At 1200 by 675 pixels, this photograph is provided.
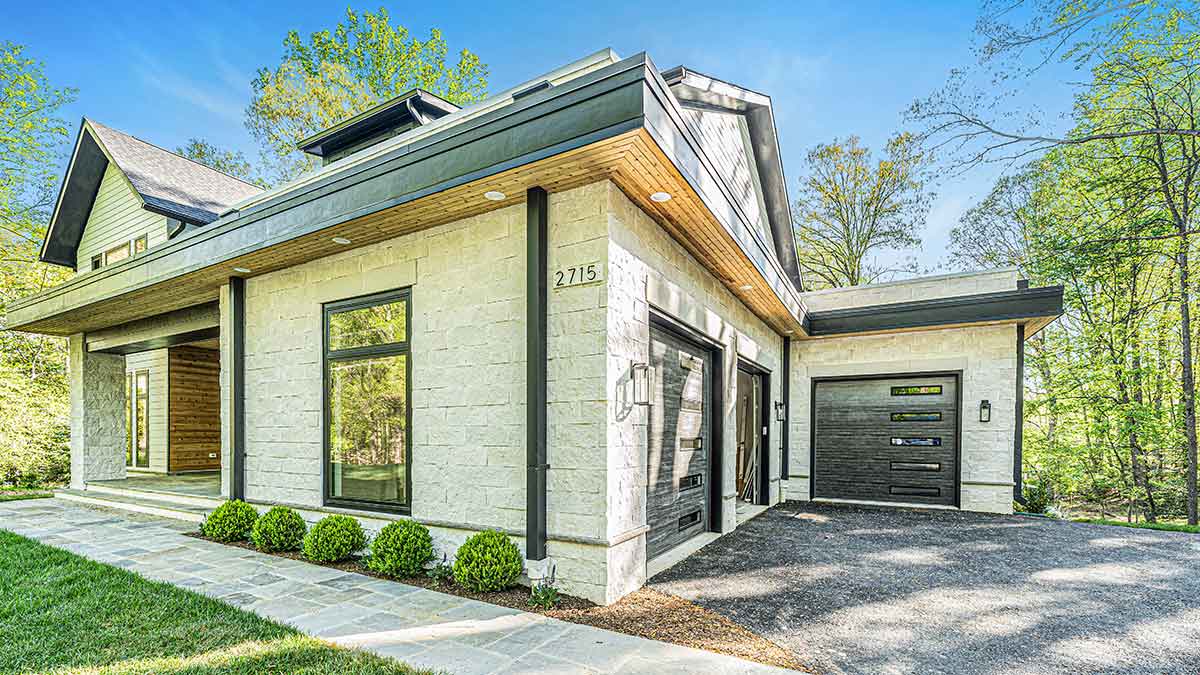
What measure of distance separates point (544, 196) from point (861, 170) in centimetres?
1528

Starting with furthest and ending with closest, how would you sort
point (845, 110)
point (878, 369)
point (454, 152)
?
point (845, 110) < point (878, 369) < point (454, 152)

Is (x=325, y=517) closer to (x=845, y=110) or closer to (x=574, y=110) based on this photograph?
(x=574, y=110)

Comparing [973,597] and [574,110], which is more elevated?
[574,110]

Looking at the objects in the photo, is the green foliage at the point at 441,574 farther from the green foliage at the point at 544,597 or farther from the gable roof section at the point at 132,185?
the gable roof section at the point at 132,185

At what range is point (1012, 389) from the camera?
7664 mm

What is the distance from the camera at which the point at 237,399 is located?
19.8ft

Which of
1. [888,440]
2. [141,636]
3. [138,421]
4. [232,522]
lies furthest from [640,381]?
[138,421]

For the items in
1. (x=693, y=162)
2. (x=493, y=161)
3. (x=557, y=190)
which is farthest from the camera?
(x=557, y=190)

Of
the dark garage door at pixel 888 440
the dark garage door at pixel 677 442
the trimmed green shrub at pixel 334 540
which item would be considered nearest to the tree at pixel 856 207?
the dark garage door at pixel 888 440

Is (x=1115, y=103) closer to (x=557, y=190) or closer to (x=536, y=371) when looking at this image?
(x=557, y=190)

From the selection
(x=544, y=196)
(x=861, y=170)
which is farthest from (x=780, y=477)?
(x=861, y=170)

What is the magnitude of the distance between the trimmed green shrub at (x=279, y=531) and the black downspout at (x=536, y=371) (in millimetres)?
2701

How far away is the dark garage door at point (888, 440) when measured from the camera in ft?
26.4

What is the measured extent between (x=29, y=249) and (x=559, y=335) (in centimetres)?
1738
